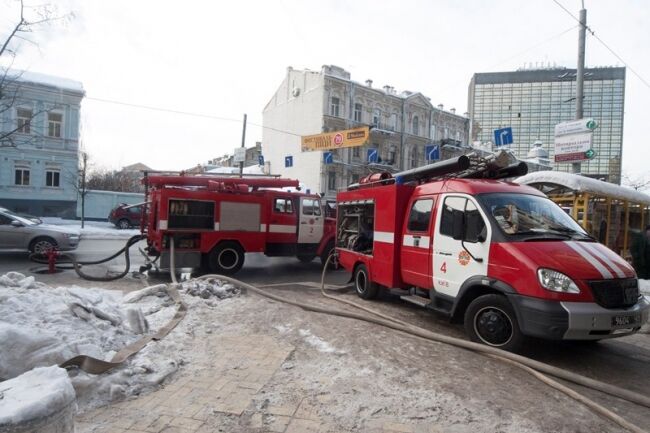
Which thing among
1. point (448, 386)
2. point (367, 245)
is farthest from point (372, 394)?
point (367, 245)

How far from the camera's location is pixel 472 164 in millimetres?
7133

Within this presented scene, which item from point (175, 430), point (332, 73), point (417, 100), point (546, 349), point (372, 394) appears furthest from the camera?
point (417, 100)

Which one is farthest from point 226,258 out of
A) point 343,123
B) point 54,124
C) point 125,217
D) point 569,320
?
point 343,123

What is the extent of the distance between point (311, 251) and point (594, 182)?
→ 793 cm

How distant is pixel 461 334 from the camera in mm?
6219

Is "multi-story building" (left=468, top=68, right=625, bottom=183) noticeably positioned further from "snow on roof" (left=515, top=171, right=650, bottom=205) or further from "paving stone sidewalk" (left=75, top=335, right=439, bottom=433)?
"paving stone sidewalk" (left=75, top=335, right=439, bottom=433)

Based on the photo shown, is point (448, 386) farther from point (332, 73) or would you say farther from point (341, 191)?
point (332, 73)

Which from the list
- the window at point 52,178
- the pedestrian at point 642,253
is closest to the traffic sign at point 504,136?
the pedestrian at point 642,253

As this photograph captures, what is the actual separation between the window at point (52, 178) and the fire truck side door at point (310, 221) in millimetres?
27856

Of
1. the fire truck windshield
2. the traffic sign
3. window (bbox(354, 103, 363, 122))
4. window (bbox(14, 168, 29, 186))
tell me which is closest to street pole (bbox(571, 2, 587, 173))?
the traffic sign

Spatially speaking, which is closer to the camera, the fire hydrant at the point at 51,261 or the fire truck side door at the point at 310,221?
the fire hydrant at the point at 51,261

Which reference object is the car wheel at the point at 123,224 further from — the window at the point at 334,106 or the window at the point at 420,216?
the window at the point at 420,216

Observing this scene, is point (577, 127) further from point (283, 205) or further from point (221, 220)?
point (221, 220)

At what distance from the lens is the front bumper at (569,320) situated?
4.60 meters
